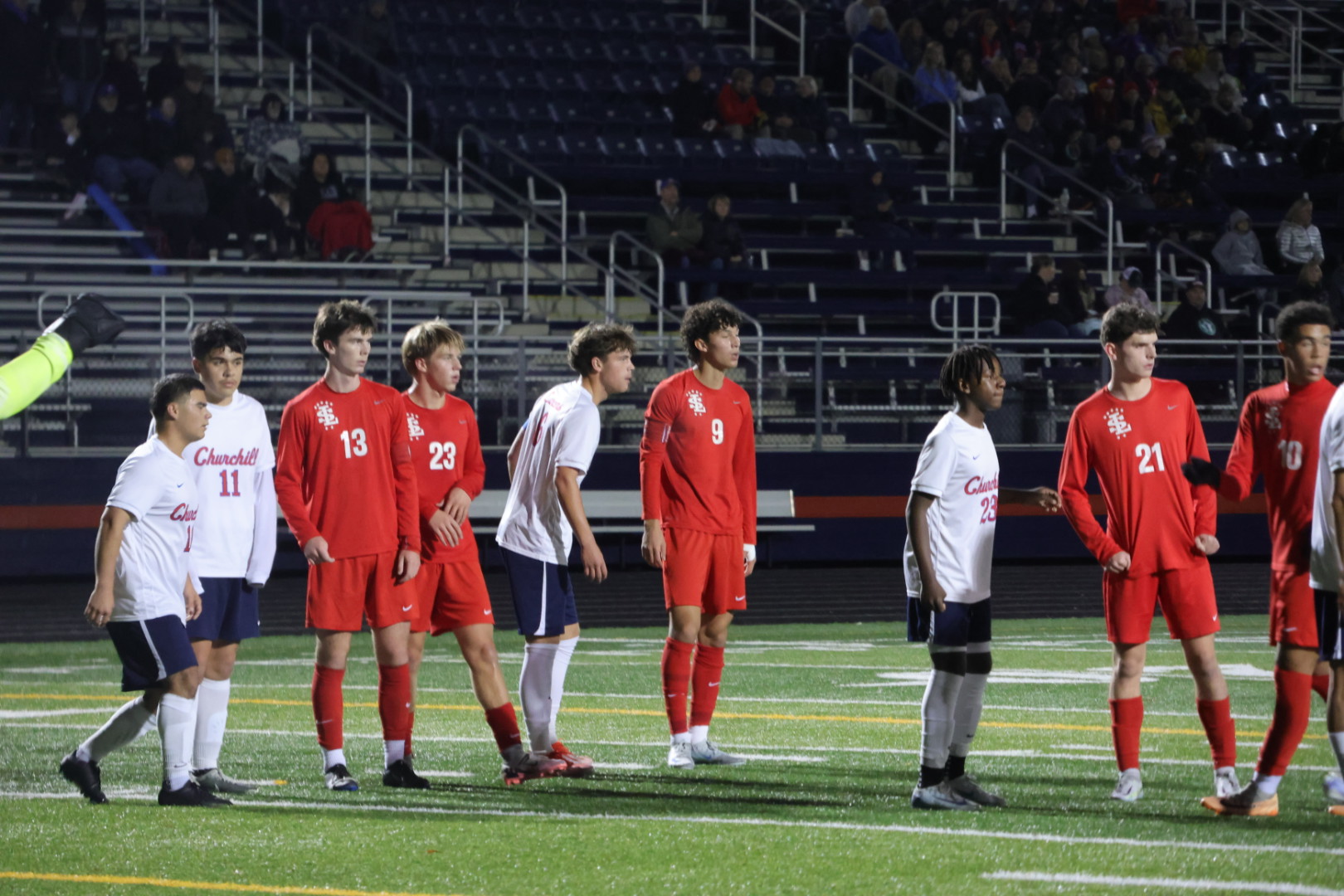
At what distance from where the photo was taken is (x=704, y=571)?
801cm

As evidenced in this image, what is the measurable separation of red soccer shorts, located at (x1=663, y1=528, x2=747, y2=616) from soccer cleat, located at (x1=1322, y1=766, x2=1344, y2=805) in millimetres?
2507

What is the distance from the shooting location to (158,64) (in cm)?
2217

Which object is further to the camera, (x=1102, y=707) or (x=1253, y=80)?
(x=1253, y=80)

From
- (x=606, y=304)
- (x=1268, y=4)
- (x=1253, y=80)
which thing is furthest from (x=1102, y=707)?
(x=1268, y=4)

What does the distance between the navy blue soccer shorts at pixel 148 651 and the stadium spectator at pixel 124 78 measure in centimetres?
1634

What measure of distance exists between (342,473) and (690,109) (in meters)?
18.7

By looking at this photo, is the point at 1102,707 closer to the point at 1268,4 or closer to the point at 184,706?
the point at 184,706

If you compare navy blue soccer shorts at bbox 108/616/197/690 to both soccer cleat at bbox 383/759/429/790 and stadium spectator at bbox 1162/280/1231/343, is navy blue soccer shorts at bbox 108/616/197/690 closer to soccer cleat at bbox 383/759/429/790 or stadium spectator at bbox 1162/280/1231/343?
soccer cleat at bbox 383/759/429/790

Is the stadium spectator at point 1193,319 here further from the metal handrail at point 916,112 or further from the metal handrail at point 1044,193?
the metal handrail at point 916,112

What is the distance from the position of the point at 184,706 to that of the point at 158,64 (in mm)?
17037

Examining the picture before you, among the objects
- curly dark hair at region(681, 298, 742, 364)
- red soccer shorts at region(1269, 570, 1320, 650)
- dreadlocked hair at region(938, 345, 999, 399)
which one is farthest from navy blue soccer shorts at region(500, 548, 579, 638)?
red soccer shorts at region(1269, 570, 1320, 650)

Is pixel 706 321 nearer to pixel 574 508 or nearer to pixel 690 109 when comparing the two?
pixel 574 508

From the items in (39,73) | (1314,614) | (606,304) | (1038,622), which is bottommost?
(1038,622)

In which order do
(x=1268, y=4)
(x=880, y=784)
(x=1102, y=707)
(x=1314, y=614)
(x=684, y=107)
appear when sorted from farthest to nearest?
1. (x=1268, y=4)
2. (x=684, y=107)
3. (x=1102, y=707)
4. (x=880, y=784)
5. (x=1314, y=614)
